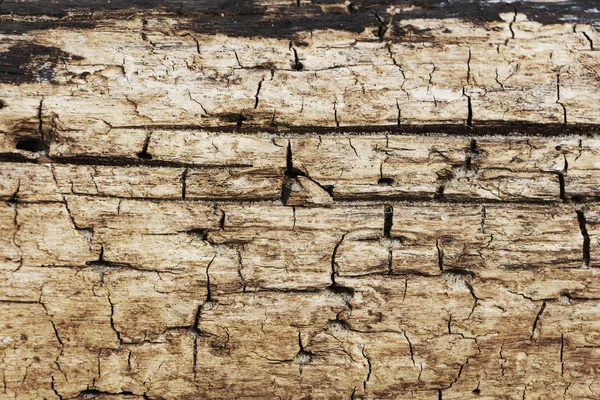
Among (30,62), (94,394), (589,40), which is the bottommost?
(94,394)

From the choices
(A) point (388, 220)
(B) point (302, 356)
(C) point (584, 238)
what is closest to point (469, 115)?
(A) point (388, 220)

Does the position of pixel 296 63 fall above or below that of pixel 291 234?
above

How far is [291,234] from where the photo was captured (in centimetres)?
217

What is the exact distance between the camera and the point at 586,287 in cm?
220

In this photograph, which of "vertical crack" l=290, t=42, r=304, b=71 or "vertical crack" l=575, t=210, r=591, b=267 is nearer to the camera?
"vertical crack" l=575, t=210, r=591, b=267

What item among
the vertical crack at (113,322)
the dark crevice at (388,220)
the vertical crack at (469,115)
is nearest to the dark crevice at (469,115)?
the vertical crack at (469,115)

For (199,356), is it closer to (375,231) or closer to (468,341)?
(375,231)

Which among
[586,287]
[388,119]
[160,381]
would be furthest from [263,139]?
[586,287]

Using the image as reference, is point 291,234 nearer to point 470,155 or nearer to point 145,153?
point 145,153

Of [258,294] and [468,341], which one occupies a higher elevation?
[258,294]

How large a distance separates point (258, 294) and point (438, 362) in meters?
0.76

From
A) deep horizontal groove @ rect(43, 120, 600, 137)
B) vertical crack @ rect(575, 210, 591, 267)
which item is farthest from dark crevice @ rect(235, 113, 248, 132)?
vertical crack @ rect(575, 210, 591, 267)

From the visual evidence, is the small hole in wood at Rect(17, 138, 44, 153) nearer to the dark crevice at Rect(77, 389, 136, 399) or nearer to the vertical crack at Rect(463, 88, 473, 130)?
the dark crevice at Rect(77, 389, 136, 399)

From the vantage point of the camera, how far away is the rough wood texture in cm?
217
